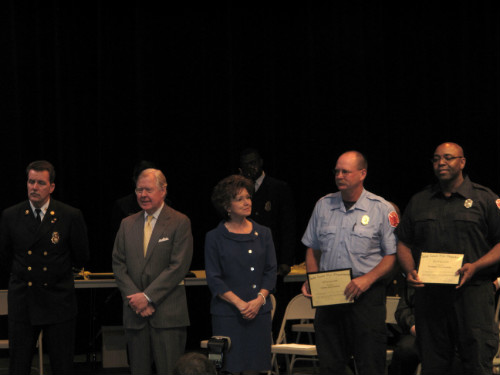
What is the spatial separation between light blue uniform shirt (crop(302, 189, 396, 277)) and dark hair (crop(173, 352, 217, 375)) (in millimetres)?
2048

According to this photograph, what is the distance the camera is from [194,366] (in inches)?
117

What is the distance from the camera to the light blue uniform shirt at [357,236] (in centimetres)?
492

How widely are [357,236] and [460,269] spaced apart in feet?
2.07

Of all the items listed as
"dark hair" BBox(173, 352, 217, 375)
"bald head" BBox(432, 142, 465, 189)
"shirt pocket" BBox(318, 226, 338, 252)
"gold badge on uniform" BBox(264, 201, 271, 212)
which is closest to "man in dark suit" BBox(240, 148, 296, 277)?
"gold badge on uniform" BBox(264, 201, 271, 212)

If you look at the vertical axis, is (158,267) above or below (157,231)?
below

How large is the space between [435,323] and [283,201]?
251 centimetres

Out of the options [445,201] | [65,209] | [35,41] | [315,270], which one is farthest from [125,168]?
[445,201]

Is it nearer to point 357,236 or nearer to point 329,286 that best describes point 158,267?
point 329,286

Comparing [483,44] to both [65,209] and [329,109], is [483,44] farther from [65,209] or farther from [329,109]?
[65,209]

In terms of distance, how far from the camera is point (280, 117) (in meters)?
8.67

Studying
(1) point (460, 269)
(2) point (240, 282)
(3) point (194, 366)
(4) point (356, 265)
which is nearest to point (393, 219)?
(4) point (356, 265)

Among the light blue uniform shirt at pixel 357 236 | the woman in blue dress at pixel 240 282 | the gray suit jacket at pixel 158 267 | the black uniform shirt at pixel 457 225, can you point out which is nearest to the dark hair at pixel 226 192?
the woman in blue dress at pixel 240 282

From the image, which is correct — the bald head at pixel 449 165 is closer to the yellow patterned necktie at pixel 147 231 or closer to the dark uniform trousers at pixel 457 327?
the dark uniform trousers at pixel 457 327

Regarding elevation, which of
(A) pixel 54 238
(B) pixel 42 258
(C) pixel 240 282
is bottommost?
(C) pixel 240 282
